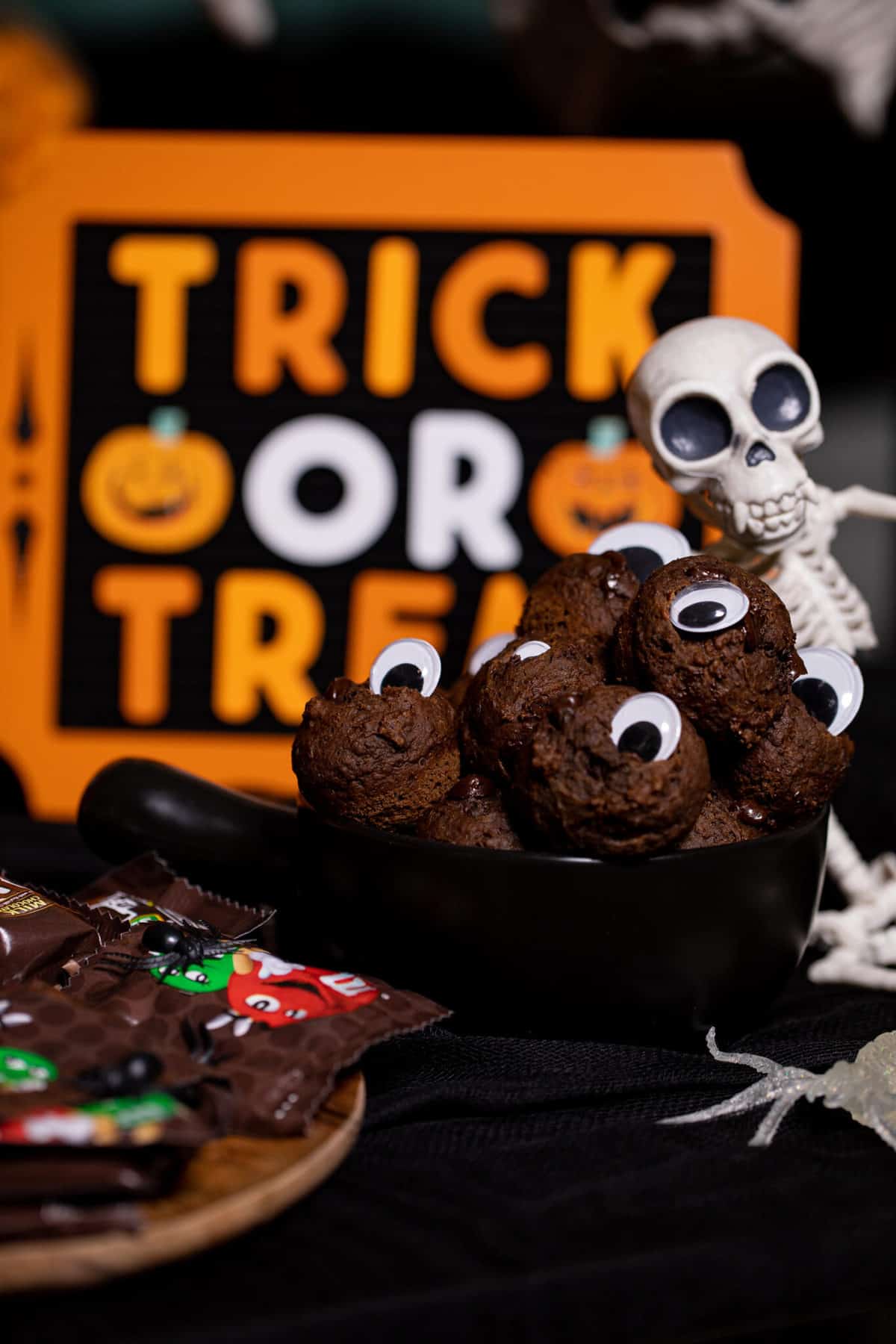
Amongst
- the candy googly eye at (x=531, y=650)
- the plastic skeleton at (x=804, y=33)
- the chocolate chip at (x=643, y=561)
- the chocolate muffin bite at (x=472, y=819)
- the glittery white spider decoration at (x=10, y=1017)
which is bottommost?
the glittery white spider decoration at (x=10, y=1017)

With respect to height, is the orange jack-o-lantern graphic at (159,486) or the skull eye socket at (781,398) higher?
the skull eye socket at (781,398)

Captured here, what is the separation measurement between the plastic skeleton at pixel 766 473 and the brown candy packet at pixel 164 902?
0.40m

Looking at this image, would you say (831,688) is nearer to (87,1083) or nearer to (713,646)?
(713,646)

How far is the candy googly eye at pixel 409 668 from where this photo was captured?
0.76 metres

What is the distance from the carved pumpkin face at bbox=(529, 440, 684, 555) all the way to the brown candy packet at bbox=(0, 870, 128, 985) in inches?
43.1

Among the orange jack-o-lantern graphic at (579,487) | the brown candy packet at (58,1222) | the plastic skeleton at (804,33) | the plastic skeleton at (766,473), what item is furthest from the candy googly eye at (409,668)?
the plastic skeleton at (804,33)

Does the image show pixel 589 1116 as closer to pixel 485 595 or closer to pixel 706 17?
pixel 485 595

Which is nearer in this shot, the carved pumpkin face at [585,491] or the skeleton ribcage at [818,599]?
the skeleton ribcage at [818,599]

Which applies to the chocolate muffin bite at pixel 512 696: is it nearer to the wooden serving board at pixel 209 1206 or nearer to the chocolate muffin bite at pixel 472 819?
the chocolate muffin bite at pixel 472 819

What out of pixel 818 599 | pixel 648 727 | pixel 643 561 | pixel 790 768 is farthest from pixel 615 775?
pixel 818 599

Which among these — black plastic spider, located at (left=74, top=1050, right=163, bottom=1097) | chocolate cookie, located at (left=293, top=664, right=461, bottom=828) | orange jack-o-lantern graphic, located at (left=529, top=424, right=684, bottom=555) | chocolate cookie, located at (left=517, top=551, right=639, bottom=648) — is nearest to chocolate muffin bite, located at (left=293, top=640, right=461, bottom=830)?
chocolate cookie, located at (left=293, top=664, right=461, bottom=828)

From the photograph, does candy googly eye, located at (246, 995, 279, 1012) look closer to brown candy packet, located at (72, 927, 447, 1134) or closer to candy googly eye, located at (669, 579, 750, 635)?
brown candy packet, located at (72, 927, 447, 1134)

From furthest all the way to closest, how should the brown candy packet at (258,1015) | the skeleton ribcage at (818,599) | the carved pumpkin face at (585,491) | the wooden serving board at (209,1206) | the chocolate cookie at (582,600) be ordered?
the carved pumpkin face at (585,491)
the skeleton ribcage at (818,599)
the chocolate cookie at (582,600)
the brown candy packet at (258,1015)
the wooden serving board at (209,1206)

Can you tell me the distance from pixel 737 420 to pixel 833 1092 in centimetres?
44
